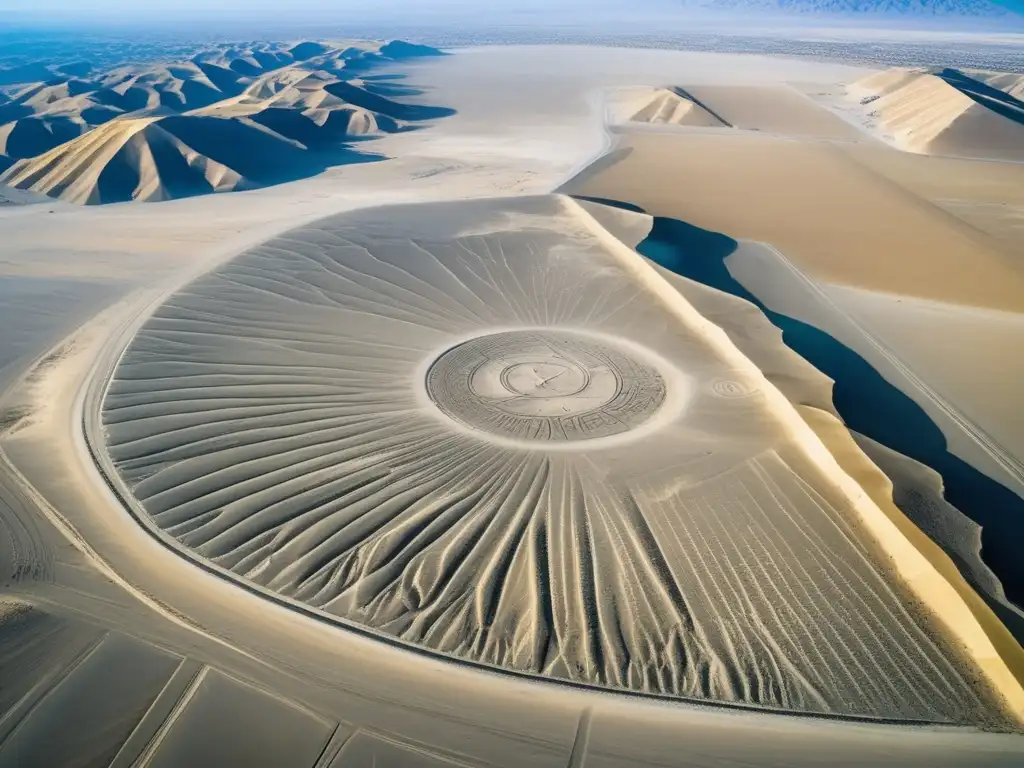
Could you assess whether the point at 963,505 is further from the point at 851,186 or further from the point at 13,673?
the point at 851,186

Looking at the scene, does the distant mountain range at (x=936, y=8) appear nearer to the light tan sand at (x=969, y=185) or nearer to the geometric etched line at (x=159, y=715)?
the light tan sand at (x=969, y=185)

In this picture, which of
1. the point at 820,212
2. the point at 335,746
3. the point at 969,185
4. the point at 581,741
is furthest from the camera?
the point at 969,185

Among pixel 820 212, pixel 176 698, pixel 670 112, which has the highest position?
pixel 670 112

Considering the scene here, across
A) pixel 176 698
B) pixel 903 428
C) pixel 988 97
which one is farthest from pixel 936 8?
pixel 176 698

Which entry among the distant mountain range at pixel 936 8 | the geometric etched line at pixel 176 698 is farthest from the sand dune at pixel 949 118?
the distant mountain range at pixel 936 8

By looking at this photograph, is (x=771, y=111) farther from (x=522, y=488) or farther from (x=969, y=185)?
(x=522, y=488)

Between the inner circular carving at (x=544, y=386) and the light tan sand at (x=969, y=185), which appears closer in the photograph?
the inner circular carving at (x=544, y=386)

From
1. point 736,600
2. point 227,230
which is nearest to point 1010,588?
point 736,600
